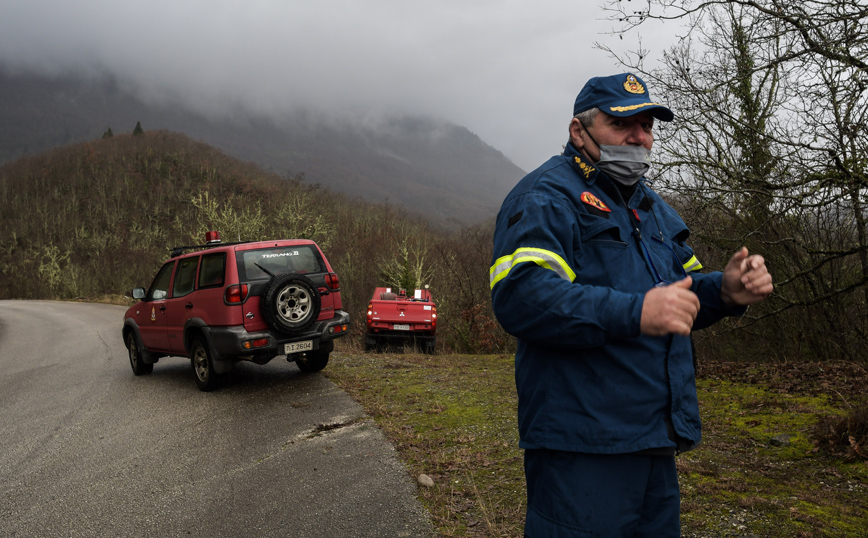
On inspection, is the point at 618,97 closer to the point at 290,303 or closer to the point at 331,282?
the point at 290,303

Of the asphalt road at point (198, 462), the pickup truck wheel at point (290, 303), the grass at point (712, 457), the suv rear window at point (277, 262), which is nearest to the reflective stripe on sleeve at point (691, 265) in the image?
the grass at point (712, 457)

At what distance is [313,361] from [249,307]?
181 centimetres

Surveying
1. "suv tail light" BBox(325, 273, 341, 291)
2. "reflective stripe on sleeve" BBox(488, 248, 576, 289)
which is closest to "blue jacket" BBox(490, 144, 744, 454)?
"reflective stripe on sleeve" BBox(488, 248, 576, 289)

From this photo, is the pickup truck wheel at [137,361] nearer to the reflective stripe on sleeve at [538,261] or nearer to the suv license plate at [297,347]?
the suv license plate at [297,347]

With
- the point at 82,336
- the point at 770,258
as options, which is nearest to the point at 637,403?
the point at 770,258

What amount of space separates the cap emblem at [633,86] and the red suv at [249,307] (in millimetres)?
6813

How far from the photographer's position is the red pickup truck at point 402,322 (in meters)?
16.6

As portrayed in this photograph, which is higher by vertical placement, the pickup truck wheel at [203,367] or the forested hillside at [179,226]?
the forested hillside at [179,226]

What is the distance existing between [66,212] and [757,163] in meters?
104

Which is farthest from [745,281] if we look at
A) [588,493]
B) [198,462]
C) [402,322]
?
[402,322]

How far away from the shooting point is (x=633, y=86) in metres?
2.16

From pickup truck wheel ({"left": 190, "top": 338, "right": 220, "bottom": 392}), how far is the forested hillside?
10.5 meters

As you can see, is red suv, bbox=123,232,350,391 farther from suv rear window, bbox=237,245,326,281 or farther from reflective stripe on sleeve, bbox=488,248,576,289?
reflective stripe on sleeve, bbox=488,248,576,289

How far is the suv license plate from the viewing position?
8531 millimetres
